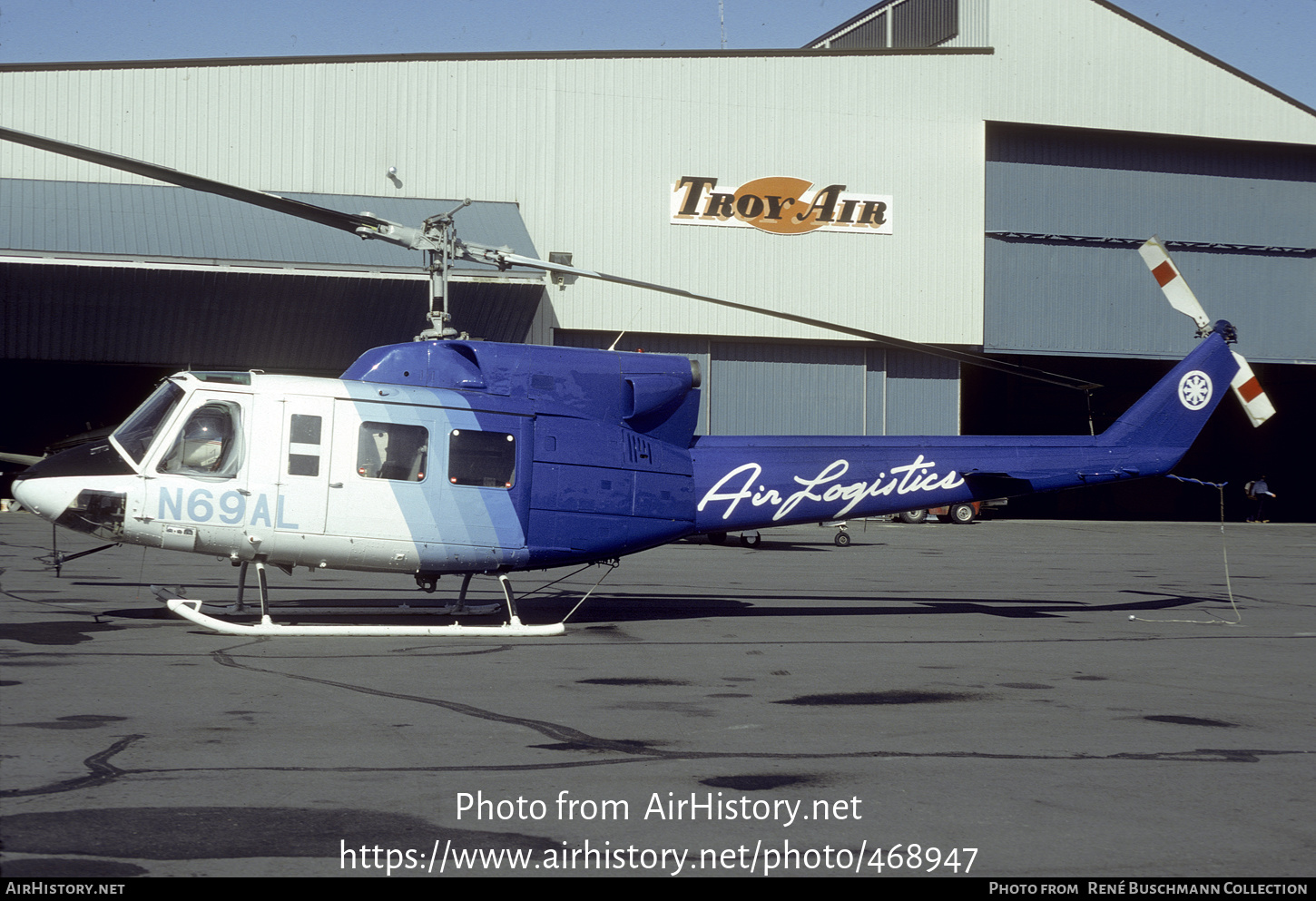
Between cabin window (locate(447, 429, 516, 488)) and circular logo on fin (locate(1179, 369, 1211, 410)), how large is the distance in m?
8.39

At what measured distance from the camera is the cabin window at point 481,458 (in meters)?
11.6

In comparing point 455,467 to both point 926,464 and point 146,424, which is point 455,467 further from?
point 926,464

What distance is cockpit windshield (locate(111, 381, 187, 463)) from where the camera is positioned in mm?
10820

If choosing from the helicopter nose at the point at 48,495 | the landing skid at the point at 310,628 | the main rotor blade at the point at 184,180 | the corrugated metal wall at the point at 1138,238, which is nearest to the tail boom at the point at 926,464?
the landing skid at the point at 310,628

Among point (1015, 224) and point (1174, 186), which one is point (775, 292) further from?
point (1174, 186)

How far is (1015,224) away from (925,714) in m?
31.0

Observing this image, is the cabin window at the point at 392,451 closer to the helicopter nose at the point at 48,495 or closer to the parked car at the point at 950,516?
the helicopter nose at the point at 48,495

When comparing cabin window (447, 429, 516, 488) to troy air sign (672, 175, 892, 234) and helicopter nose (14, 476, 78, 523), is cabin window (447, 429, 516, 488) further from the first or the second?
troy air sign (672, 175, 892, 234)

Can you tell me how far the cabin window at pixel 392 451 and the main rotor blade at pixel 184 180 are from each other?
1963 mm

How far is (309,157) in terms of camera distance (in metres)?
30.8

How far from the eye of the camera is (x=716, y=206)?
3353 cm

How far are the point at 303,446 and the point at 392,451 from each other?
82 cm

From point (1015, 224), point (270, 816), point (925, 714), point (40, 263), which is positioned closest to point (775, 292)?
point (1015, 224)

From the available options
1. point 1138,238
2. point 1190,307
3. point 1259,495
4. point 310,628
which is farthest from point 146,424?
point 1259,495
